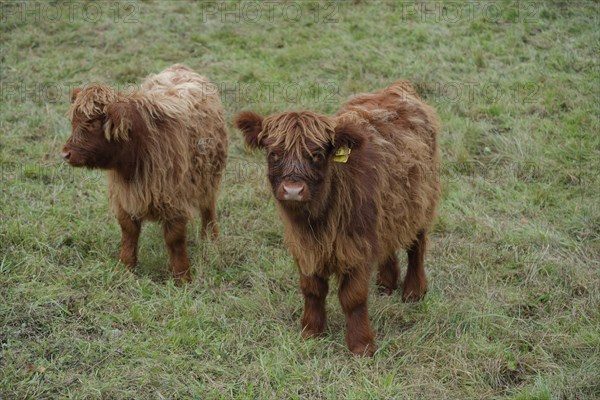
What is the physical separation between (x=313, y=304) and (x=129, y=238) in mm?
1807

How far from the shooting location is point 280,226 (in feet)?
21.2

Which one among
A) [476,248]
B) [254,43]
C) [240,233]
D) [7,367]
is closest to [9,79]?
[254,43]

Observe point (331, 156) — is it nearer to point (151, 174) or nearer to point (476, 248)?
point (151, 174)

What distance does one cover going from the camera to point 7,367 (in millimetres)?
4094

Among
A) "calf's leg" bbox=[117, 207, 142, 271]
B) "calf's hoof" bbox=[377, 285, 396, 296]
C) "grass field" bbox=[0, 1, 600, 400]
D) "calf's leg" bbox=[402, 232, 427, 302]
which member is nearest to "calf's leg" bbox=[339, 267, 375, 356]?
"grass field" bbox=[0, 1, 600, 400]

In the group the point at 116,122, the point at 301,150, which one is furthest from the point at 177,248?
the point at 301,150

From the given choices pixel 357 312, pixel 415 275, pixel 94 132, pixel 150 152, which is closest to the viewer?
pixel 357 312

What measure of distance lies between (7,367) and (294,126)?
7.60ft

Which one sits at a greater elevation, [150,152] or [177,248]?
[150,152]

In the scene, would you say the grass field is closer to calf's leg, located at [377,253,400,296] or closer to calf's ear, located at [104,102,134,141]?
calf's leg, located at [377,253,400,296]

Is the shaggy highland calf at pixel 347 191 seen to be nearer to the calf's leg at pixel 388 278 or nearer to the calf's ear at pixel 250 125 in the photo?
the calf's ear at pixel 250 125

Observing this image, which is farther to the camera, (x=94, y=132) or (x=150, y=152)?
(x=150, y=152)

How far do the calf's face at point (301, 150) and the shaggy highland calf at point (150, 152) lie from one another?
55.1 inches

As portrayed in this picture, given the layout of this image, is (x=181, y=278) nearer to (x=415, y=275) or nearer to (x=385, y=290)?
(x=385, y=290)
